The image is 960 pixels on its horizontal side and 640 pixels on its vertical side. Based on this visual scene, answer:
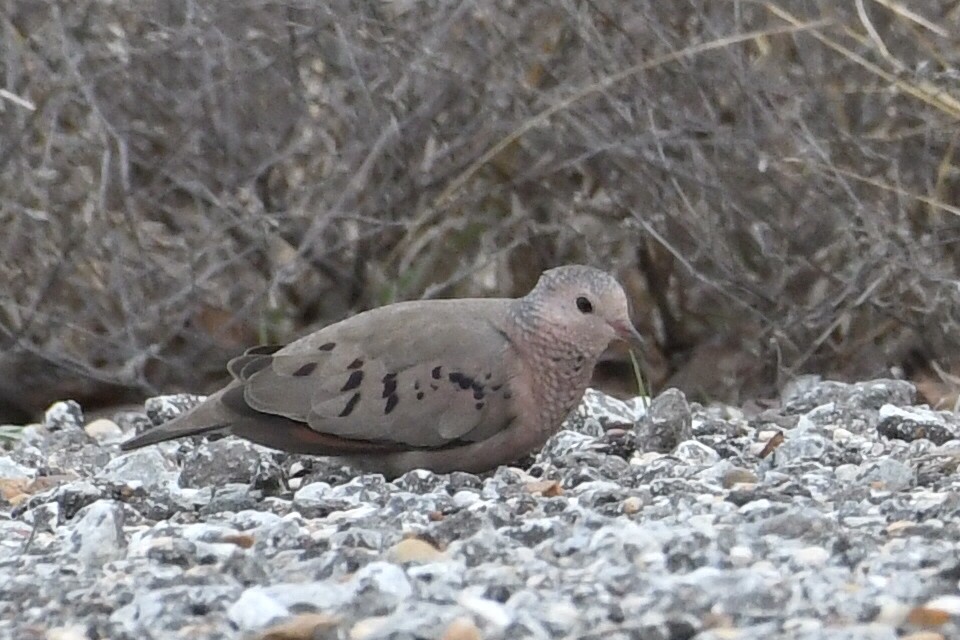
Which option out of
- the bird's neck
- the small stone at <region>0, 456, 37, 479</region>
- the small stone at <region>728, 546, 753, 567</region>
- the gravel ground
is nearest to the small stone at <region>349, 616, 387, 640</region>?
the gravel ground

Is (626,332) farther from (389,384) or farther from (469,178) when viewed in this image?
(469,178)

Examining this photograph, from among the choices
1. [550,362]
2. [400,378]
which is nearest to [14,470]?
[400,378]

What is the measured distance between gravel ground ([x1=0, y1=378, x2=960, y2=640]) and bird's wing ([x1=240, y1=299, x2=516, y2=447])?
0.13 m

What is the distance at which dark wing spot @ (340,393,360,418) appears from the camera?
452 centimetres

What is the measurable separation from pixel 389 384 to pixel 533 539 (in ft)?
3.32

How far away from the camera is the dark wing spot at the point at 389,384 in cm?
455

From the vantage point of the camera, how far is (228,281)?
7152 millimetres

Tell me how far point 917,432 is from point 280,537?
185 centimetres

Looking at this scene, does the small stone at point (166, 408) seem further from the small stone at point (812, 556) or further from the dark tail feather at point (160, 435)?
the small stone at point (812, 556)

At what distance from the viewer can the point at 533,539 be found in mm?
3625

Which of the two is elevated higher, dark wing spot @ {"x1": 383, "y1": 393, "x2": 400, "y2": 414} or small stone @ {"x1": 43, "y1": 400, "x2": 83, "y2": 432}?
dark wing spot @ {"x1": 383, "y1": 393, "x2": 400, "y2": 414}

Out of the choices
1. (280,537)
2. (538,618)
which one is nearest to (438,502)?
(280,537)

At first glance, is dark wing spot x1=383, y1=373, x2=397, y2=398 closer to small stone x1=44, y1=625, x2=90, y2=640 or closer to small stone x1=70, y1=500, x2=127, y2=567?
small stone x1=70, y1=500, x2=127, y2=567

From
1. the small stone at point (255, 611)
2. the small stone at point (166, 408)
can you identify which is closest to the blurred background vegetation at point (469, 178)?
the small stone at point (166, 408)
